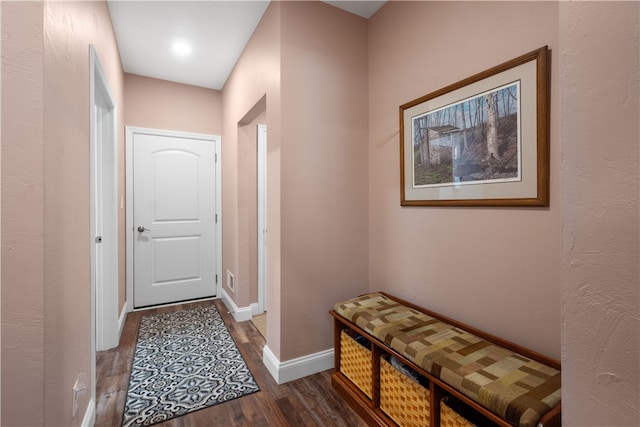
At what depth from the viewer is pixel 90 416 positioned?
1.57 m

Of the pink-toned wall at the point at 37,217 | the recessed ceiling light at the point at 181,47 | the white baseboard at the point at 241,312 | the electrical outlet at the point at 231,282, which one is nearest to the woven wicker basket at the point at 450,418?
the pink-toned wall at the point at 37,217

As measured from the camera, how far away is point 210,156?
146 inches

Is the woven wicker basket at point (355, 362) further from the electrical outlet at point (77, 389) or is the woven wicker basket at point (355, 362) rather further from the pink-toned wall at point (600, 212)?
the electrical outlet at point (77, 389)

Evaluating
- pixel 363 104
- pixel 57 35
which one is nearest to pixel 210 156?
pixel 363 104

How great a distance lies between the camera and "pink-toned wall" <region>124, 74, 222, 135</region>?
3354 millimetres

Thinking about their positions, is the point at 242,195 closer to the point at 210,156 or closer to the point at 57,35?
the point at 210,156

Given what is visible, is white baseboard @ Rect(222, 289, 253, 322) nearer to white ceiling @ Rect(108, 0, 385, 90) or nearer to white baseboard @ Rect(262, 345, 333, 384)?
white baseboard @ Rect(262, 345, 333, 384)

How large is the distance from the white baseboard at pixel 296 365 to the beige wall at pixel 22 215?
49.9 inches

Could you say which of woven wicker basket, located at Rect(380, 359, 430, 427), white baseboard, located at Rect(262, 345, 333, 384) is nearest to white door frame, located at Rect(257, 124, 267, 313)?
white baseboard, located at Rect(262, 345, 333, 384)

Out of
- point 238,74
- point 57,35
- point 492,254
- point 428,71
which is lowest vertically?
point 492,254

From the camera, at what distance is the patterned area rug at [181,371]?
1.77 meters

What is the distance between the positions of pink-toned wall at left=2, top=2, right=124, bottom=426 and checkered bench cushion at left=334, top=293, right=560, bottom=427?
1367mm

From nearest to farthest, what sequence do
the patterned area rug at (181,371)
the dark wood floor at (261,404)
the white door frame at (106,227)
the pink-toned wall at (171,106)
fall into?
the dark wood floor at (261,404), the patterned area rug at (181,371), the white door frame at (106,227), the pink-toned wall at (171,106)

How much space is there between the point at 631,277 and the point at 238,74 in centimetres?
318
